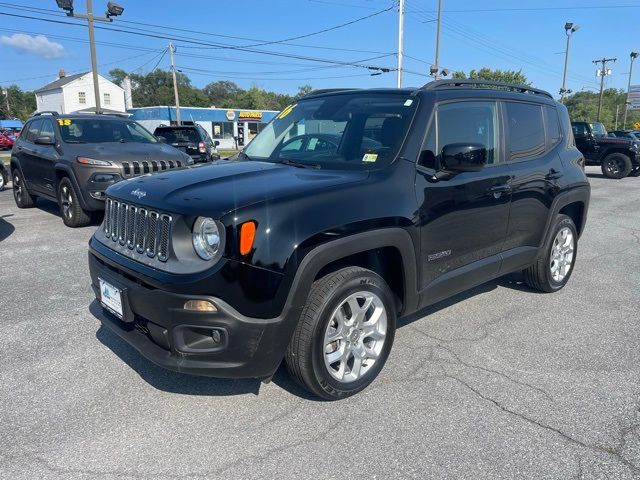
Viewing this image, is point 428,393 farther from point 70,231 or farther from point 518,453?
point 70,231

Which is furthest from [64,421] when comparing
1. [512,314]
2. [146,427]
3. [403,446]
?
[512,314]

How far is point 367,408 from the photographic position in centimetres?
296

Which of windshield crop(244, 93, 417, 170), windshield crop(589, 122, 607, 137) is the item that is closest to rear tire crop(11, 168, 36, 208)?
windshield crop(244, 93, 417, 170)

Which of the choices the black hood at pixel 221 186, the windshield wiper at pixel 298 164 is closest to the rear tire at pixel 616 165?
the windshield wiper at pixel 298 164

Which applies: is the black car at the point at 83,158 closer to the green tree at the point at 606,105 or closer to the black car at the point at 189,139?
the black car at the point at 189,139

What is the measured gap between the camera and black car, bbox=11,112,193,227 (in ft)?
24.2

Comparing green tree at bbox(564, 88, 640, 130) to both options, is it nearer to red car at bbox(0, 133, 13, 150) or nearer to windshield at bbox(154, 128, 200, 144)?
red car at bbox(0, 133, 13, 150)

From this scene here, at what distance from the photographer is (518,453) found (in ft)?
8.41

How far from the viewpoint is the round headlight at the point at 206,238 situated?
2570 mm

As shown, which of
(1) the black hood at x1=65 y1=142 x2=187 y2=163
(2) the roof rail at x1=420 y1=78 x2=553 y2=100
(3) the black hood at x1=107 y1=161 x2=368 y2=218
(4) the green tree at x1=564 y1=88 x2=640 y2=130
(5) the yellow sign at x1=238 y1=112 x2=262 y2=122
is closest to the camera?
(3) the black hood at x1=107 y1=161 x2=368 y2=218

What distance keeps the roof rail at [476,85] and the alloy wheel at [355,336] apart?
1.70 meters

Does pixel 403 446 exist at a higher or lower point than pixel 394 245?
lower

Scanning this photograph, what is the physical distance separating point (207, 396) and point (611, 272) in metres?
5.11

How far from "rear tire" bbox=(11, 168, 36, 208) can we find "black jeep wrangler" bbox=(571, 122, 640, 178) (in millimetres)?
16738
